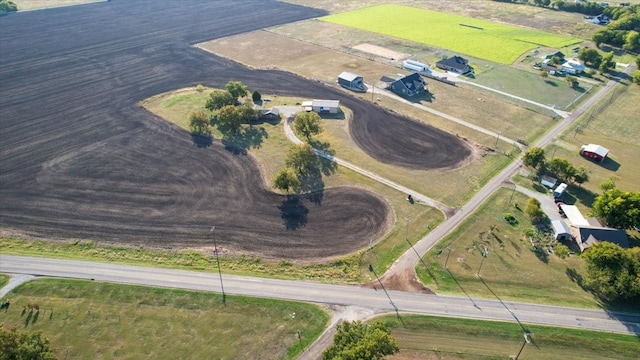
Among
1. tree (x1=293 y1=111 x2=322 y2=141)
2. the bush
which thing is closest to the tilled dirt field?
tree (x1=293 y1=111 x2=322 y2=141)

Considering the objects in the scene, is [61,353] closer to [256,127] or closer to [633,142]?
[256,127]

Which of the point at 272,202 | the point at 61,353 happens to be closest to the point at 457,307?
the point at 272,202

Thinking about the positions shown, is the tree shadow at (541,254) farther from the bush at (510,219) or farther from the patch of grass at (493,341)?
the patch of grass at (493,341)

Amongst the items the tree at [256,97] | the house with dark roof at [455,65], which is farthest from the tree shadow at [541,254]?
the house with dark roof at [455,65]

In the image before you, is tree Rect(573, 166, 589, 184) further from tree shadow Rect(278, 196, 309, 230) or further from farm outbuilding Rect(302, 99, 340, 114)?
farm outbuilding Rect(302, 99, 340, 114)

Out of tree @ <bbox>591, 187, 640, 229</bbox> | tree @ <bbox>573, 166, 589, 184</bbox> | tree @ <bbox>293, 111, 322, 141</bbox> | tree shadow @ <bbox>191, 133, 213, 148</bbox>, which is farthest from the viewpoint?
tree shadow @ <bbox>191, 133, 213, 148</bbox>

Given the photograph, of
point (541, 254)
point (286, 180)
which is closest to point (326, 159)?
point (286, 180)
